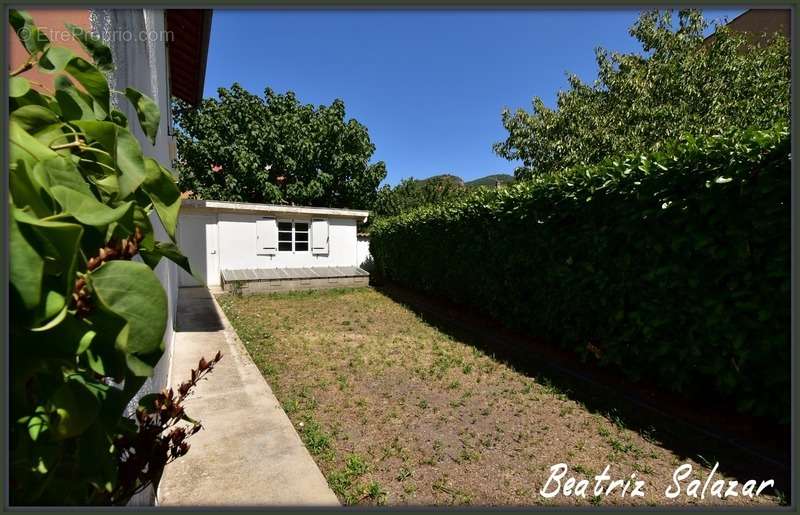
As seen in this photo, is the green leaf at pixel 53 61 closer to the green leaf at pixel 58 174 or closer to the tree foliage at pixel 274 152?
the green leaf at pixel 58 174

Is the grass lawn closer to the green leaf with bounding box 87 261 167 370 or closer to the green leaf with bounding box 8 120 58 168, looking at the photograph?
the green leaf with bounding box 87 261 167 370

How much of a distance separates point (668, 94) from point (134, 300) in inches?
573

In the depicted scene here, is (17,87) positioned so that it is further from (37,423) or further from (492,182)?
(492,182)

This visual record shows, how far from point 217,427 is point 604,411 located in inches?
155

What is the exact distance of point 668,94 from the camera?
37.1 ft

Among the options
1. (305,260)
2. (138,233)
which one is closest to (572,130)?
(305,260)

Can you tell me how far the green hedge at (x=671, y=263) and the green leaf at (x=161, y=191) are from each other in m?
4.19

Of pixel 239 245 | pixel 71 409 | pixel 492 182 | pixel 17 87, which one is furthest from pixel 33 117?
pixel 492 182

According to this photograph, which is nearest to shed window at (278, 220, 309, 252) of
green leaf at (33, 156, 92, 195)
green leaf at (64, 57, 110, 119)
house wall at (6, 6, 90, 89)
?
house wall at (6, 6, 90, 89)

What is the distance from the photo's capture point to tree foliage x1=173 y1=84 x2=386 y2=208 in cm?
1975

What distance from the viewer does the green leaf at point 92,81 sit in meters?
0.74

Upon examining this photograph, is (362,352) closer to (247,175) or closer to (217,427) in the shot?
(217,427)

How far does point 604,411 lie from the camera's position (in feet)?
13.3

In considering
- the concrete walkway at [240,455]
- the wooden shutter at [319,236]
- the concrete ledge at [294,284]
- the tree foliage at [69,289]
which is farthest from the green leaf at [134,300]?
the wooden shutter at [319,236]
